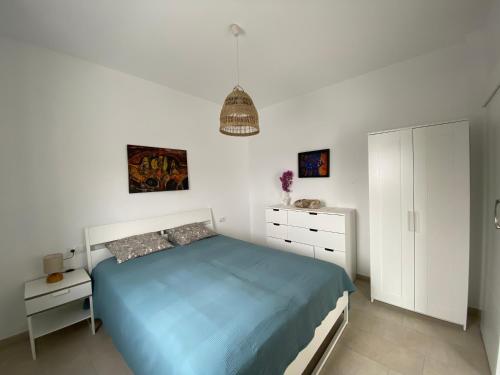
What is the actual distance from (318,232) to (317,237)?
0.24ft

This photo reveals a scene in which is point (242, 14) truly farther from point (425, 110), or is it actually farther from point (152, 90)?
point (425, 110)

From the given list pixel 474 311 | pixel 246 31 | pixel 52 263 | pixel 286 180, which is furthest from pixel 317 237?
pixel 52 263

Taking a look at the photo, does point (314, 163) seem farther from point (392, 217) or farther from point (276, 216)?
point (392, 217)

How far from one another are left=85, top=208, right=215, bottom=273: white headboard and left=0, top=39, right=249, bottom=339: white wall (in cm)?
11

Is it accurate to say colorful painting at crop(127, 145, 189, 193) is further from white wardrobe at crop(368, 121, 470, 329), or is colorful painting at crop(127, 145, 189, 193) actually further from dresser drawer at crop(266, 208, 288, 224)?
white wardrobe at crop(368, 121, 470, 329)

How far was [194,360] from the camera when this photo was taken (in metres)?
0.95

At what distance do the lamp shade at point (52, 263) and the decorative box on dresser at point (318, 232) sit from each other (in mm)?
→ 2521

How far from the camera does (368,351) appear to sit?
1.66 m

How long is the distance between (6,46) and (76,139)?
0.90 m

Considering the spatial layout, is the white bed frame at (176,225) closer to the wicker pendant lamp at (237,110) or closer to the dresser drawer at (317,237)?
the dresser drawer at (317,237)

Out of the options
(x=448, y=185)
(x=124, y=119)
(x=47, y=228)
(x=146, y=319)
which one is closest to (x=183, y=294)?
(x=146, y=319)

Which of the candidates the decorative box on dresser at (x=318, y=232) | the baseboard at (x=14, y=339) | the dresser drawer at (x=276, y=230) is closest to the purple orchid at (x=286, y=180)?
the decorative box on dresser at (x=318, y=232)

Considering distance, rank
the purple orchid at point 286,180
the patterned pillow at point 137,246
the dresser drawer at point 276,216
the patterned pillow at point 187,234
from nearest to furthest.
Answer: the patterned pillow at point 137,246, the patterned pillow at point 187,234, the dresser drawer at point 276,216, the purple orchid at point 286,180

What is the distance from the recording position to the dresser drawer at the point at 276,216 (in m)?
3.11
